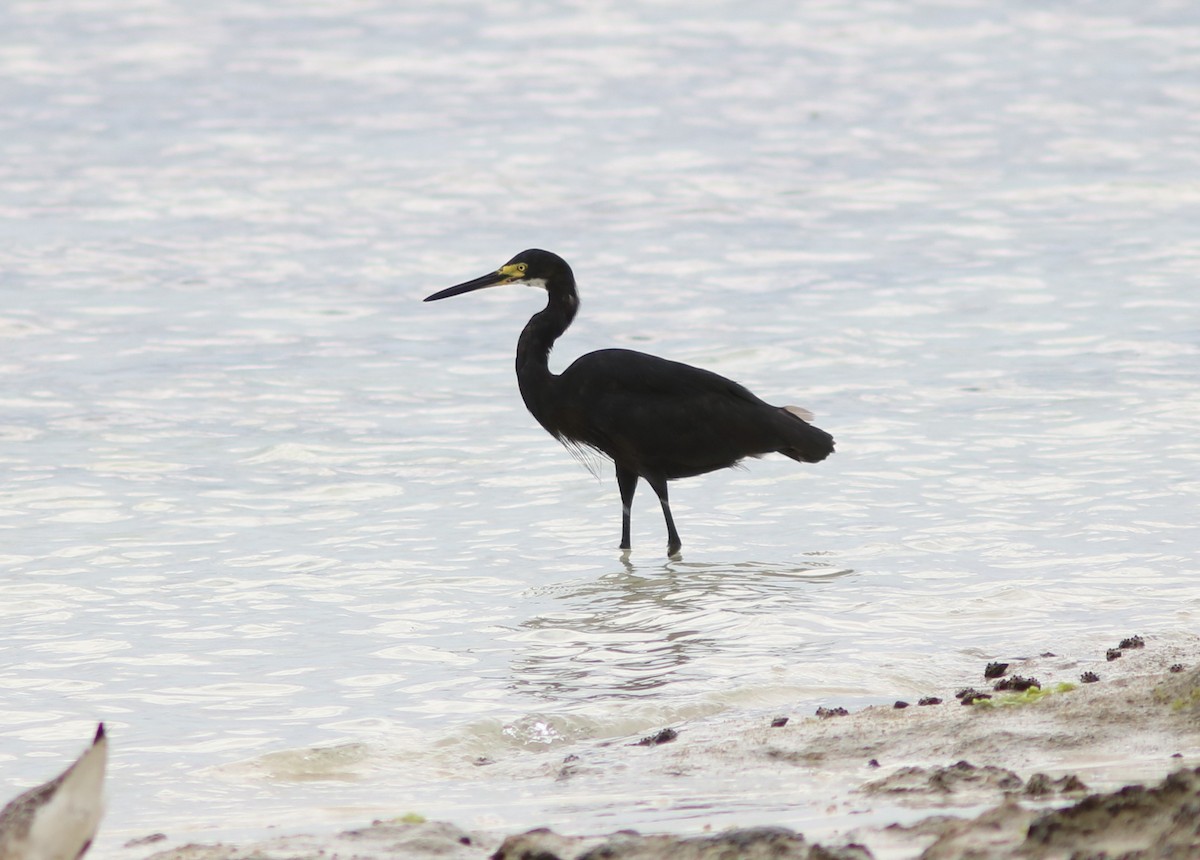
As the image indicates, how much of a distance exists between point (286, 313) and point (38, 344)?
7.05 ft

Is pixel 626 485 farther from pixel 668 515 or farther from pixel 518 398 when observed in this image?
pixel 518 398

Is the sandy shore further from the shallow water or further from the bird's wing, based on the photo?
the bird's wing

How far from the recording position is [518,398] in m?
12.8

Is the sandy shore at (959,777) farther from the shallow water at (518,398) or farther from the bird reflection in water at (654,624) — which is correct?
the bird reflection in water at (654,624)

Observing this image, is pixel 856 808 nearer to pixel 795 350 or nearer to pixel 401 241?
pixel 795 350

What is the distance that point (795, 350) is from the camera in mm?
13875

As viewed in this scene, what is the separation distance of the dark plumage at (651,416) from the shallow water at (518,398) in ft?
1.30

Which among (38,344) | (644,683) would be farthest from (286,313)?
(644,683)

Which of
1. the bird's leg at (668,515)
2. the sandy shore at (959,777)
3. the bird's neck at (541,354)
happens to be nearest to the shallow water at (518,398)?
the bird's leg at (668,515)

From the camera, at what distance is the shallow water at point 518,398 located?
660cm

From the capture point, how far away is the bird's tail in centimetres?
939

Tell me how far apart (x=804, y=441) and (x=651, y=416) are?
85cm

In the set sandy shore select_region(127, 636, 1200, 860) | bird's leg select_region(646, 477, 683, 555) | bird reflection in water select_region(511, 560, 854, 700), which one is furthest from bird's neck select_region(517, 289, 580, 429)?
sandy shore select_region(127, 636, 1200, 860)

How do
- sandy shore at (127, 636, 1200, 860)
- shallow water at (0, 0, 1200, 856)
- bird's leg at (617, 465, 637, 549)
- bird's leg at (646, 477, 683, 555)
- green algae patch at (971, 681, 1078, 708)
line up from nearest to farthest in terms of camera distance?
1. sandy shore at (127, 636, 1200, 860)
2. green algae patch at (971, 681, 1078, 708)
3. shallow water at (0, 0, 1200, 856)
4. bird's leg at (646, 477, 683, 555)
5. bird's leg at (617, 465, 637, 549)
